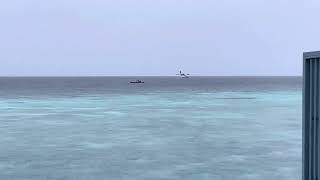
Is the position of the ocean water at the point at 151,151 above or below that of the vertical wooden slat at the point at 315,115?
below

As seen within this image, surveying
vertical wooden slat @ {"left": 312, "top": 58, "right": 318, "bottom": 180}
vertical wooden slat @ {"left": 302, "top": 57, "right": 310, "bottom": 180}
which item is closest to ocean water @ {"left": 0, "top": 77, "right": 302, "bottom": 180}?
vertical wooden slat @ {"left": 302, "top": 57, "right": 310, "bottom": 180}

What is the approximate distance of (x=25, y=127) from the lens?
27.3 meters

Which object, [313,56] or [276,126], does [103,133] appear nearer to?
[276,126]

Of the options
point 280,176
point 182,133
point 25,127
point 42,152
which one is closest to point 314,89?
point 280,176

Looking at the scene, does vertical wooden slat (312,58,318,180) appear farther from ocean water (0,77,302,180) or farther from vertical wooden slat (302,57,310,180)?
ocean water (0,77,302,180)

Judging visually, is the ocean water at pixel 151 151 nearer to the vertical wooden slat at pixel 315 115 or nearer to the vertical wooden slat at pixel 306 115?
the vertical wooden slat at pixel 306 115

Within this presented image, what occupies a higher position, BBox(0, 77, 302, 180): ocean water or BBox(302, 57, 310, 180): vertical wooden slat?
BBox(302, 57, 310, 180): vertical wooden slat

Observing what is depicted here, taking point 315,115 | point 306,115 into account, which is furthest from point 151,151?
point 315,115

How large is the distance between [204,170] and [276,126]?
44.7 feet

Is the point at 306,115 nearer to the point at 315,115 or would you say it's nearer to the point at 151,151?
the point at 315,115

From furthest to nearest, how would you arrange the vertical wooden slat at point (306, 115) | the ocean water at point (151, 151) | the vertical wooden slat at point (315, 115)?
the ocean water at point (151, 151), the vertical wooden slat at point (306, 115), the vertical wooden slat at point (315, 115)

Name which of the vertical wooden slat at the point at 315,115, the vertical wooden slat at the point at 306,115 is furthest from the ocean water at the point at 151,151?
the vertical wooden slat at the point at 315,115

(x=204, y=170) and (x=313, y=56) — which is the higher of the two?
(x=313, y=56)

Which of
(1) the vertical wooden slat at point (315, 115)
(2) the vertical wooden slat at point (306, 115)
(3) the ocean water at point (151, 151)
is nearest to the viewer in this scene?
(1) the vertical wooden slat at point (315, 115)
